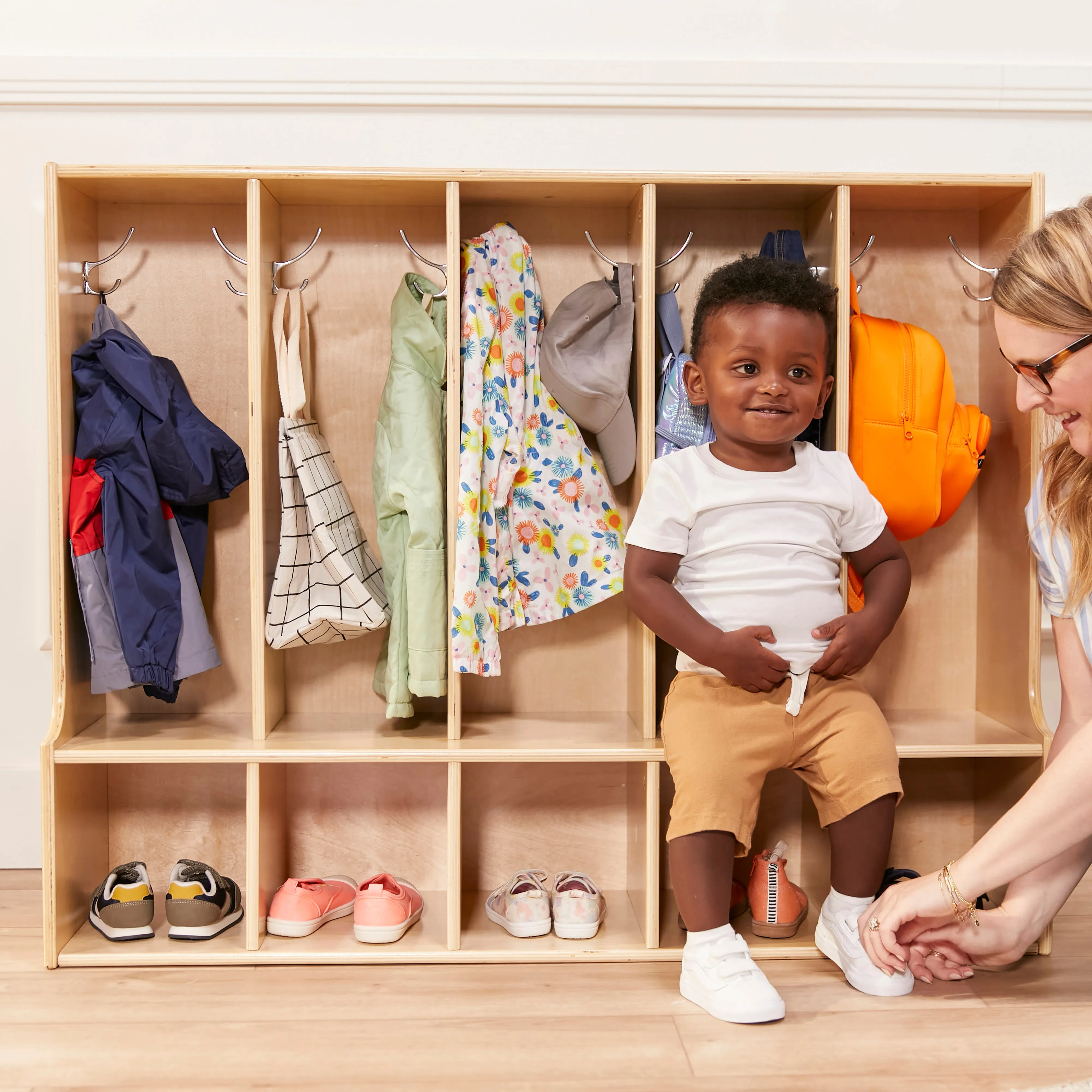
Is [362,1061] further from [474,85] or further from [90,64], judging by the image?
[90,64]

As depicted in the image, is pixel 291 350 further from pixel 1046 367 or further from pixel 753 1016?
pixel 753 1016

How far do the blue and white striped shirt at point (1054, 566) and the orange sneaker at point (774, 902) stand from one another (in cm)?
66

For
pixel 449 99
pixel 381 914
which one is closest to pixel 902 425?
pixel 449 99

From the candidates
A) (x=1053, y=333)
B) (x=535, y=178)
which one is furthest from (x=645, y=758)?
(x=535, y=178)

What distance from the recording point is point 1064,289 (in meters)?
1.29

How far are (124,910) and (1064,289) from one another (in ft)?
5.90

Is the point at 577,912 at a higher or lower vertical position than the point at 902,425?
lower

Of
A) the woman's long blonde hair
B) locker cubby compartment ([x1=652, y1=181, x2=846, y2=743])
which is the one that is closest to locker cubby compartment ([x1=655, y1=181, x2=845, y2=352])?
locker cubby compartment ([x1=652, y1=181, x2=846, y2=743])

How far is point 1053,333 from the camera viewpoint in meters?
1.31

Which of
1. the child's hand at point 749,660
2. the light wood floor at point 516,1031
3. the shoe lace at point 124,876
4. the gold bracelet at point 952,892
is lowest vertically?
the light wood floor at point 516,1031

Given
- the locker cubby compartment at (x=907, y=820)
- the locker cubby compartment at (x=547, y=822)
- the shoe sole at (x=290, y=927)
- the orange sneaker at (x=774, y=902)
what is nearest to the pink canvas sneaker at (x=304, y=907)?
the shoe sole at (x=290, y=927)

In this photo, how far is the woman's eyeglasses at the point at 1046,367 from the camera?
1.29 metres

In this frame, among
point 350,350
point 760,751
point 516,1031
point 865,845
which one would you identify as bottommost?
point 516,1031

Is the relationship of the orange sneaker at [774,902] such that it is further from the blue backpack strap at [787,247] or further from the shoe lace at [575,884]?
the blue backpack strap at [787,247]
